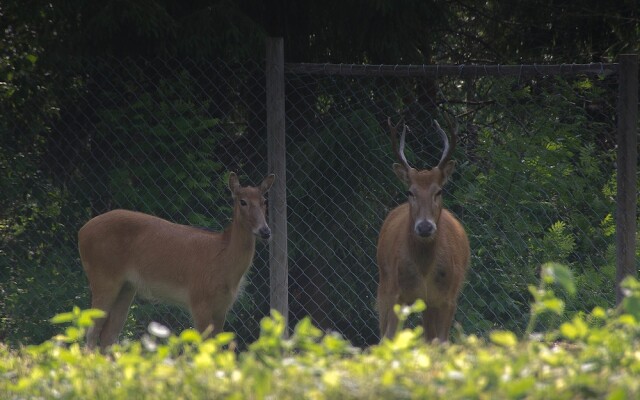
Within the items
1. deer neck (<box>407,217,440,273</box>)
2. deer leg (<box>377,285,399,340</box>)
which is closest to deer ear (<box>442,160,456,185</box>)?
deer neck (<box>407,217,440,273</box>)

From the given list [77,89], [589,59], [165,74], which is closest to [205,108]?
[165,74]

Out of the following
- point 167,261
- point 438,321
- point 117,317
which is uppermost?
point 167,261

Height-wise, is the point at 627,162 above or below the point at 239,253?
above

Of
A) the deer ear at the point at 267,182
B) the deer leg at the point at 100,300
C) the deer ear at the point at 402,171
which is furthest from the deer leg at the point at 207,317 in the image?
the deer ear at the point at 402,171

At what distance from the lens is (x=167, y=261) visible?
768 cm

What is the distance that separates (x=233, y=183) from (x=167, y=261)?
847mm

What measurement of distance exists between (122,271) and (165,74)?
4.87 ft

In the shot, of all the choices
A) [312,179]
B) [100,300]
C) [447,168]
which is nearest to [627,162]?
[447,168]

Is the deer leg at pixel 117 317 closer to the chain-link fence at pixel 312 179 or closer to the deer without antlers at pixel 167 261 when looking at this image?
the deer without antlers at pixel 167 261

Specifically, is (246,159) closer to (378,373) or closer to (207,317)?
(207,317)

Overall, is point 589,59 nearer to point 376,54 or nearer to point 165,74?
point 376,54

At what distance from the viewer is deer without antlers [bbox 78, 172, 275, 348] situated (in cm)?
739

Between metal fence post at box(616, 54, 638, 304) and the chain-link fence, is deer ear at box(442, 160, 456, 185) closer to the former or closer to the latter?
the chain-link fence

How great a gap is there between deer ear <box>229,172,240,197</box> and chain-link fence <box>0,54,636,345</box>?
0.73 ft
